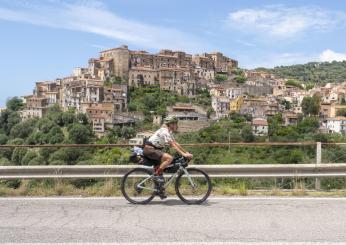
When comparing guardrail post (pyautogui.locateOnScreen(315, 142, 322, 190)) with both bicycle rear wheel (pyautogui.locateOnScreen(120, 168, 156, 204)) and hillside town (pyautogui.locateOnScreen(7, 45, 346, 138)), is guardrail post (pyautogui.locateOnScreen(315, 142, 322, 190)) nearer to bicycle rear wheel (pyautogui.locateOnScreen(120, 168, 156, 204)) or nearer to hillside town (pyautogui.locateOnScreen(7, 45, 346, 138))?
bicycle rear wheel (pyautogui.locateOnScreen(120, 168, 156, 204))

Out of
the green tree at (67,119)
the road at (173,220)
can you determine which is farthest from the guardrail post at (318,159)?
the green tree at (67,119)

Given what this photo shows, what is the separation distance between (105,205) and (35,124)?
8131 centimetres

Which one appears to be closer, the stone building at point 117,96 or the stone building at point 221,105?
the stone building at point 117,96

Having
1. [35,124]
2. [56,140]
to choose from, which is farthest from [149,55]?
[56,140]

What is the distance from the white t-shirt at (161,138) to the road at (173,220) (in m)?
0.99

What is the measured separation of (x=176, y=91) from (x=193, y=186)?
115639 mm

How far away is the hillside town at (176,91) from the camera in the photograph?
99537mm

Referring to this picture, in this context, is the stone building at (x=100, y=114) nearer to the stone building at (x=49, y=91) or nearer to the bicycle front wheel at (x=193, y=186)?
the stone building at (x=49, y=91)

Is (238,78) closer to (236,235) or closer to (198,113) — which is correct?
(198,113)

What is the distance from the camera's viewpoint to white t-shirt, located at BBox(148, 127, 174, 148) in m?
7.66

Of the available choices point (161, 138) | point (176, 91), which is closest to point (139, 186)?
point (161, 138)

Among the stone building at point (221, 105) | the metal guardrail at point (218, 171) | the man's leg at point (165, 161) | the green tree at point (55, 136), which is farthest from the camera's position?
the stone building at point (221, 105)

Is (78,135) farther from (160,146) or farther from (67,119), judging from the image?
(160,146)

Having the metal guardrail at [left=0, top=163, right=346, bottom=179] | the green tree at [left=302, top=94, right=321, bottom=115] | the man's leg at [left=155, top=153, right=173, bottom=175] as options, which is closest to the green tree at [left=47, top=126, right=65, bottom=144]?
the metal guardrail at [left=0, top=163, right=346, bottom=179]
